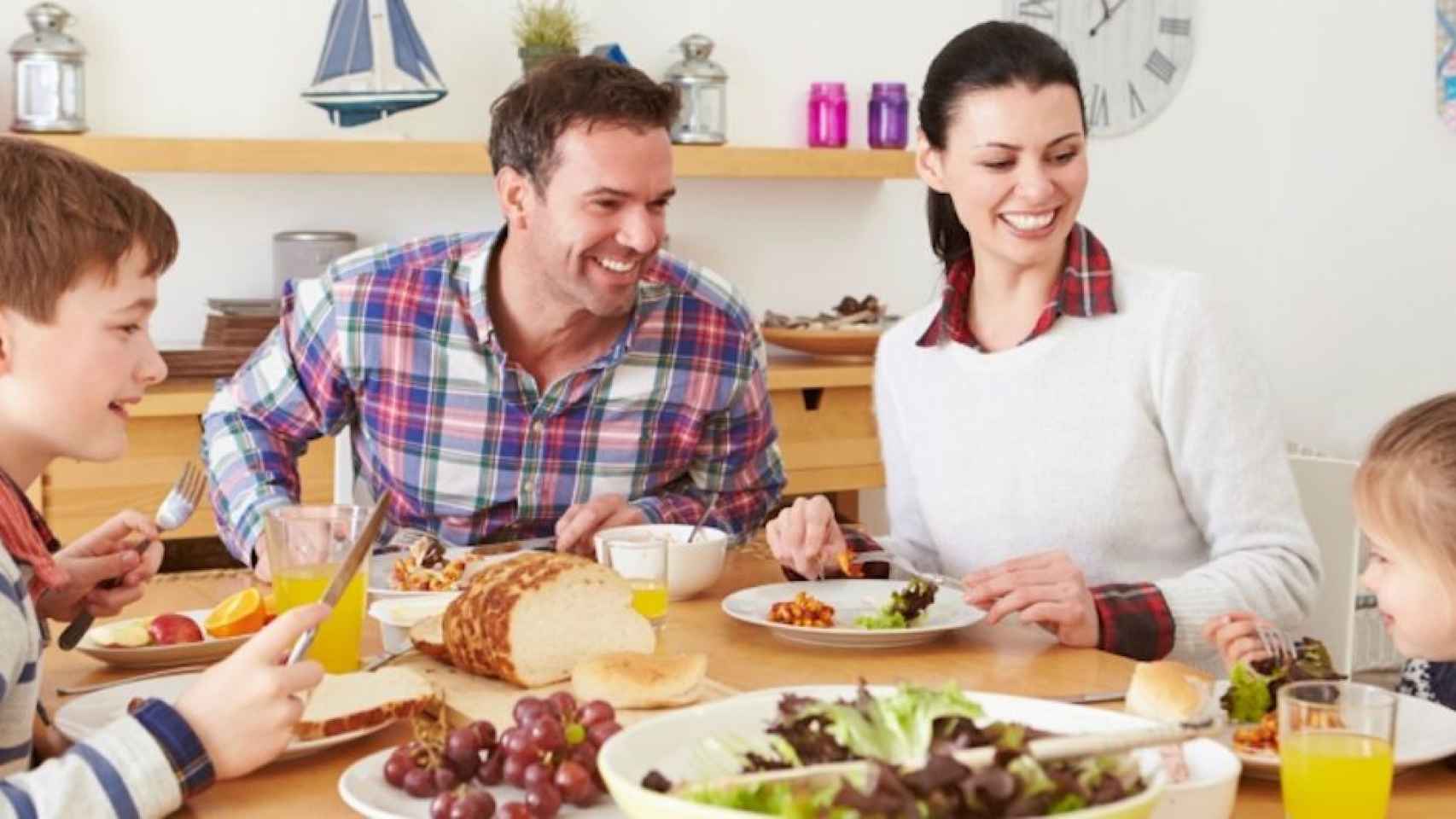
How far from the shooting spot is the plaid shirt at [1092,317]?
1950 mm

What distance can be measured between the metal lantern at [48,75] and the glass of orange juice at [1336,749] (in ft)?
10.5

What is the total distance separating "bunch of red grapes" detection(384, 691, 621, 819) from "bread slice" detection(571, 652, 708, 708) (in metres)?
0.16

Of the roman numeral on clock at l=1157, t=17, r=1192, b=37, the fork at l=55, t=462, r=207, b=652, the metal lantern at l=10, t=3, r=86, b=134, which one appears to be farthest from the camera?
the roman numeral on clock at l=1157, t=17, r=1192, b=37

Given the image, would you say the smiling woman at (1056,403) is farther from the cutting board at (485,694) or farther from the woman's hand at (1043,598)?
the cutting board at (485,694)

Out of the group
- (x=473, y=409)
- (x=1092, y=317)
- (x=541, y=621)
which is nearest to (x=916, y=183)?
(x=473, y=409)

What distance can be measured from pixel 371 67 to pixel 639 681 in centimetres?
282

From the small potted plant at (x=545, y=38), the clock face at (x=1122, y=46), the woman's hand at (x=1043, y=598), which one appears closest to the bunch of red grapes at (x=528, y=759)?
the woman's hand at (x=1043, y=598)

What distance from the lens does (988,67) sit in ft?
7.71

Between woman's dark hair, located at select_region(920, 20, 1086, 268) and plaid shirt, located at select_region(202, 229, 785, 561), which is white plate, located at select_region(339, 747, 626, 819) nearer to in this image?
plaid shirt, located at select_region(202, 229, 785, 561)

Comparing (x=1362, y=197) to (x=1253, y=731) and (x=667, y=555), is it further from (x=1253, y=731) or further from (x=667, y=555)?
(x=1253, y=731)

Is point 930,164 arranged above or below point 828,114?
below

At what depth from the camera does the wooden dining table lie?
1409 mm

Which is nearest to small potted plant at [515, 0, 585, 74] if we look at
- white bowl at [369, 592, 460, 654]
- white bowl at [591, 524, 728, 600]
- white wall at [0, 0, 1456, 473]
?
white wall at [0, 0, 1456, 473]

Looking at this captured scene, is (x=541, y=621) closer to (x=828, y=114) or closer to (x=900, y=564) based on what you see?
(x=900, y=564)
